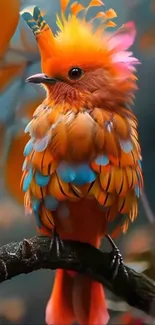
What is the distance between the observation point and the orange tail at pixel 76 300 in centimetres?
115

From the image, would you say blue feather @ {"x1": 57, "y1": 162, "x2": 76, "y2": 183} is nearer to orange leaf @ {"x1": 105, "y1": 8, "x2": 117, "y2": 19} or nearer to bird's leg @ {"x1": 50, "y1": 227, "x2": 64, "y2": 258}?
bird's leg @ {"x1": 50, "y1": 227, "x2": 64, "y2": 258}

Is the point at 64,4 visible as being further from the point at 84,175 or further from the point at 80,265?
the point at 80,265

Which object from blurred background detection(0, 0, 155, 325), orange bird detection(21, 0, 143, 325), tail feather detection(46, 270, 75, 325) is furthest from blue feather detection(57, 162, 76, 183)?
tail feather detection(46, 270, 75, 325)

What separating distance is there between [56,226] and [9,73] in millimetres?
384

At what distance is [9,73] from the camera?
118cm

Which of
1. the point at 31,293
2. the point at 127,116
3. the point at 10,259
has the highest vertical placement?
the point at 127,116

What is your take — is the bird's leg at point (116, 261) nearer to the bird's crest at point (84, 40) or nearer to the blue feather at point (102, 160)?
the blue feather at point (102, 160)

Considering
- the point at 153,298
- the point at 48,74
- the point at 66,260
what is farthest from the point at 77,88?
the point at 153,298

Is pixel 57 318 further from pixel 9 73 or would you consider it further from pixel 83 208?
pixel 9 73

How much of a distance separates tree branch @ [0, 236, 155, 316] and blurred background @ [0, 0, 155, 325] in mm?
22

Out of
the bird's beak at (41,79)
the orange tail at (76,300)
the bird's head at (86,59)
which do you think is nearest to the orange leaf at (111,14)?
the bird's head at (86,59)

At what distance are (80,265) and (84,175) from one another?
0.71 feet

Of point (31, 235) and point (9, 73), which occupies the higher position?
point (9, 73)

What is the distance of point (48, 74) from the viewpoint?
1148 mm
